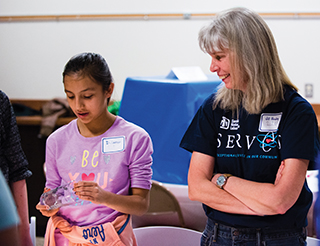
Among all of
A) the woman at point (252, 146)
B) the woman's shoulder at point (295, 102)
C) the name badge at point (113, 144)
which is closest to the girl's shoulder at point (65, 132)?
the name badge at point (113, 144)

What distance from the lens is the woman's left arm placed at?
116cm

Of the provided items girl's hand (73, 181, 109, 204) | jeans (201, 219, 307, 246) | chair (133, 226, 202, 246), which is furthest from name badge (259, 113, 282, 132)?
chair (133, 226, 202, 246)

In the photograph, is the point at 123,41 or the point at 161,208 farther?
the point at 123,41

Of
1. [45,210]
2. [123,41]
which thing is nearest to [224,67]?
[45,210]

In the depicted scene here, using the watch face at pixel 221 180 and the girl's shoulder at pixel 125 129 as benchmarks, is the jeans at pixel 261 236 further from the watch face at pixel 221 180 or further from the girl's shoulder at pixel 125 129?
the girl's shoulder at pixel 125 129

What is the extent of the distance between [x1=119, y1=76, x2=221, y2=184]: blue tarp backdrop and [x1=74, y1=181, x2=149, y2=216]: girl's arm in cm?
77

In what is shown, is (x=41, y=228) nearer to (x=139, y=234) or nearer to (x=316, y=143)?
(x=139, y=234)

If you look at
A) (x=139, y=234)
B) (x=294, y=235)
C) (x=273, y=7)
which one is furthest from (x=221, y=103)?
(x=273, y=7)

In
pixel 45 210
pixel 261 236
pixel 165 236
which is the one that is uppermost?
pixel 45 210

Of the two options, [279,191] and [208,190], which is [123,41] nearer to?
[208,190]

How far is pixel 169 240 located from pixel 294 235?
2.35 feet

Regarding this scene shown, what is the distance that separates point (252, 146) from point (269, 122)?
0.10 m

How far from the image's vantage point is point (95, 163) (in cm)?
128

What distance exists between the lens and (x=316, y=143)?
1.20 m
